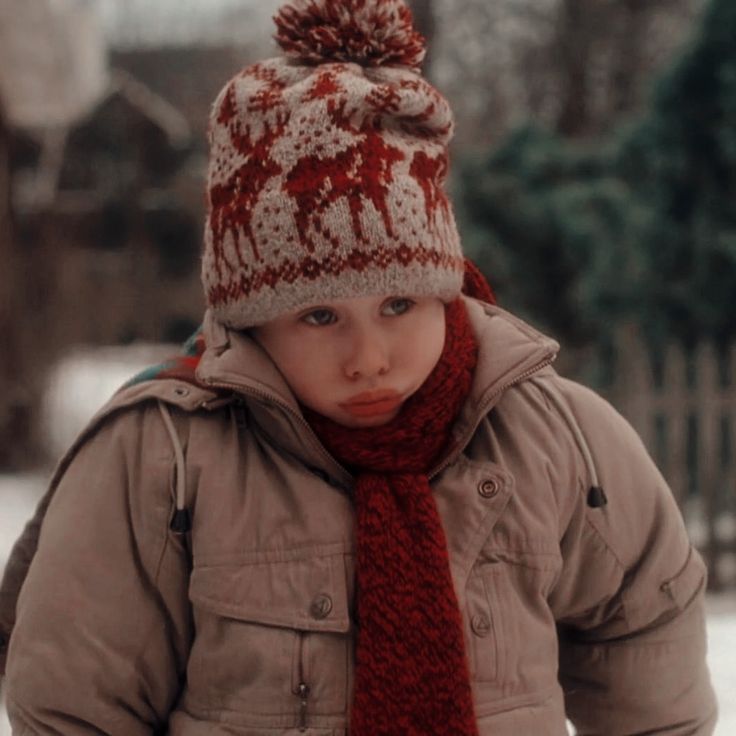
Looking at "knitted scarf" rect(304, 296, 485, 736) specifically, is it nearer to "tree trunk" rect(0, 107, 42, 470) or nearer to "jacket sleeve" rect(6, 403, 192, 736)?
"jacket sleeve" rect(6, 403, 192, 736)

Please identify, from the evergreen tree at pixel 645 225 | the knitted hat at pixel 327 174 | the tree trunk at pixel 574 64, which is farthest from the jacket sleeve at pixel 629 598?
the tree trunk at pixel 574 64

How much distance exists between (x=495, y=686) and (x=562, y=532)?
21 centimetres

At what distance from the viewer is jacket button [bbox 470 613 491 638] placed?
1354 mm

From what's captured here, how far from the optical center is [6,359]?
6.29m

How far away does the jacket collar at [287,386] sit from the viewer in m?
1.35

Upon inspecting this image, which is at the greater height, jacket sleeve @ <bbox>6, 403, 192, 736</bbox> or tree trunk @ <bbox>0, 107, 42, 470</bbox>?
jacket sleeve @ <bbox>6, 403, 192, 736</bbox>

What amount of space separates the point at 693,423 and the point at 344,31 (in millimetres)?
3241

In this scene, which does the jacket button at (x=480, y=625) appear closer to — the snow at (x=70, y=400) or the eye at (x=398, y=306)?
the eye at (x=398, y=306)

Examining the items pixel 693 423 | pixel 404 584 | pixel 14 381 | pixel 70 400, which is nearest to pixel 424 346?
pixel 404 584

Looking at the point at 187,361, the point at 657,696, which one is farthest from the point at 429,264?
the point at 657,696

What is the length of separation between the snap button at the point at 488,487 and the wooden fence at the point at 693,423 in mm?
2805

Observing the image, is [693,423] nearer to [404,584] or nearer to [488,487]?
[488,487]

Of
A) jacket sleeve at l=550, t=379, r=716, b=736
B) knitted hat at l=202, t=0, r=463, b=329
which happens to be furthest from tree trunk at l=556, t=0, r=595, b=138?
knitted hat at l=202, t=0, r=463, b=329

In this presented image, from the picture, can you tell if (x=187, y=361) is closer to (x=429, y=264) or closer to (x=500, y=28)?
(x=429, y=264)
